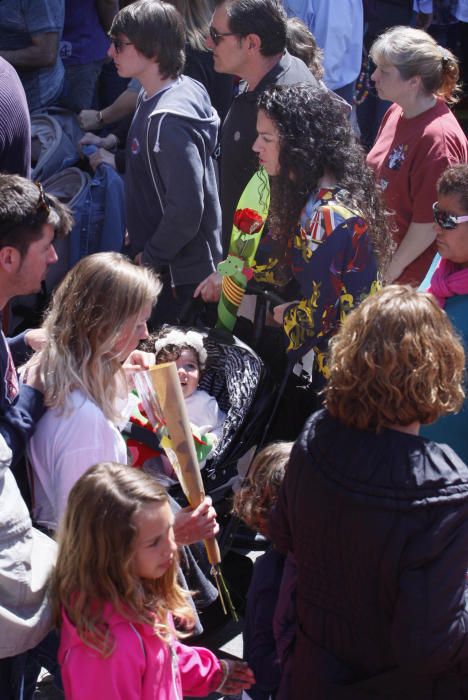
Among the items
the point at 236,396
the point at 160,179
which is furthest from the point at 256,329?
the point at 160,179

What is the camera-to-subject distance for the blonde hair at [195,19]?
5.21 meters

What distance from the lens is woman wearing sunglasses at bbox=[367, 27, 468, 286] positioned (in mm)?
4492

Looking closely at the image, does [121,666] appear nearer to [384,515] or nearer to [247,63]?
[384,515]

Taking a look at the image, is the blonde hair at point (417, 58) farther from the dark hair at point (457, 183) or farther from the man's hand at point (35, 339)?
the man's hand at point (35, 339)

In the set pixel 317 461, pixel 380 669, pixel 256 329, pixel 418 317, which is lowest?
pixel 256 329

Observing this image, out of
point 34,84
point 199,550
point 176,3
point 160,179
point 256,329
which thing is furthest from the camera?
point 34,84

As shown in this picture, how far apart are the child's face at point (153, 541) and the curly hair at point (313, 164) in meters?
1.62

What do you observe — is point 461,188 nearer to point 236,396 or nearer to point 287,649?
point 236,396

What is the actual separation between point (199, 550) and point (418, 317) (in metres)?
1.34

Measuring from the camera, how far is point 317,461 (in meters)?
2.11

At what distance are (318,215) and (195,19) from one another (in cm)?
238

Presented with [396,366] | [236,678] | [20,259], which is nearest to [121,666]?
[236,678]

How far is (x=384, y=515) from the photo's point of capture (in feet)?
6.50

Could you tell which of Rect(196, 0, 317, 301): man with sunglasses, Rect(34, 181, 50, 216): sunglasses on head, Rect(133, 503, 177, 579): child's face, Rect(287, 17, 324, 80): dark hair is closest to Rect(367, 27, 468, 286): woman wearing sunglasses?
Rect(196, 0, 317, 301): man with sunglasses
